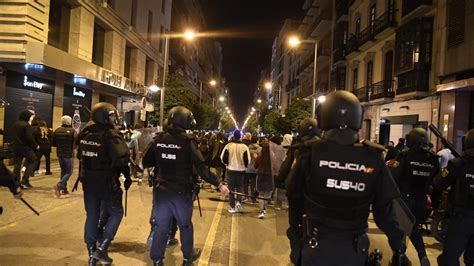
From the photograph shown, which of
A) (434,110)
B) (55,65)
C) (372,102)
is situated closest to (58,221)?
(55,65)

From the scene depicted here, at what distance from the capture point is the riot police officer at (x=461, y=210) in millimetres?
4523

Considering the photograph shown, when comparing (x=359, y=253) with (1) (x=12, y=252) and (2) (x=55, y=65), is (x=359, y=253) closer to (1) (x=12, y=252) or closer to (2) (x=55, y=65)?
(1) (x=12, y=252)

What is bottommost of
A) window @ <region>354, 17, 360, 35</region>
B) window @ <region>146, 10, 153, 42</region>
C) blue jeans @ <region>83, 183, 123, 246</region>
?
blue jeans @ <region>83, 183, 123, 246</region>

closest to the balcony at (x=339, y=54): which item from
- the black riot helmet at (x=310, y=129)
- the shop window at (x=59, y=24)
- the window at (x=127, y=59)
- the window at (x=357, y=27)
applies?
the window at (x=357, y=27)

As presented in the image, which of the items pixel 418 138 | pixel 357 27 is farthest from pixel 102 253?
pixel 357 27

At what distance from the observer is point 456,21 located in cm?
1689

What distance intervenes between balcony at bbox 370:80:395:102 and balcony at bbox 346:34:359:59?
4.37 m

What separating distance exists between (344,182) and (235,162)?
6339mm

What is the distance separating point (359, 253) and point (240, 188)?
674cm

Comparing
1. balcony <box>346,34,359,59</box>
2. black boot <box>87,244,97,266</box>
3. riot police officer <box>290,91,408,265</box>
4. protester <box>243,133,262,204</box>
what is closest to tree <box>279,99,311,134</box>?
balcony <box>346,34,359,59</box>

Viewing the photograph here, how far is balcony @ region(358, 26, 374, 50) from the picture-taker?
84.6ft

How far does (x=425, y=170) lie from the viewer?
560 centimetres

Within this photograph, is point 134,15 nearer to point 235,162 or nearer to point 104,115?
point 235,162

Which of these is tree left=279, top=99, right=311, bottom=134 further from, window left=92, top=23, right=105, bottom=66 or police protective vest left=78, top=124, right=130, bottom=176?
police protective vest left=78, top=124, right=130, bottom=176
